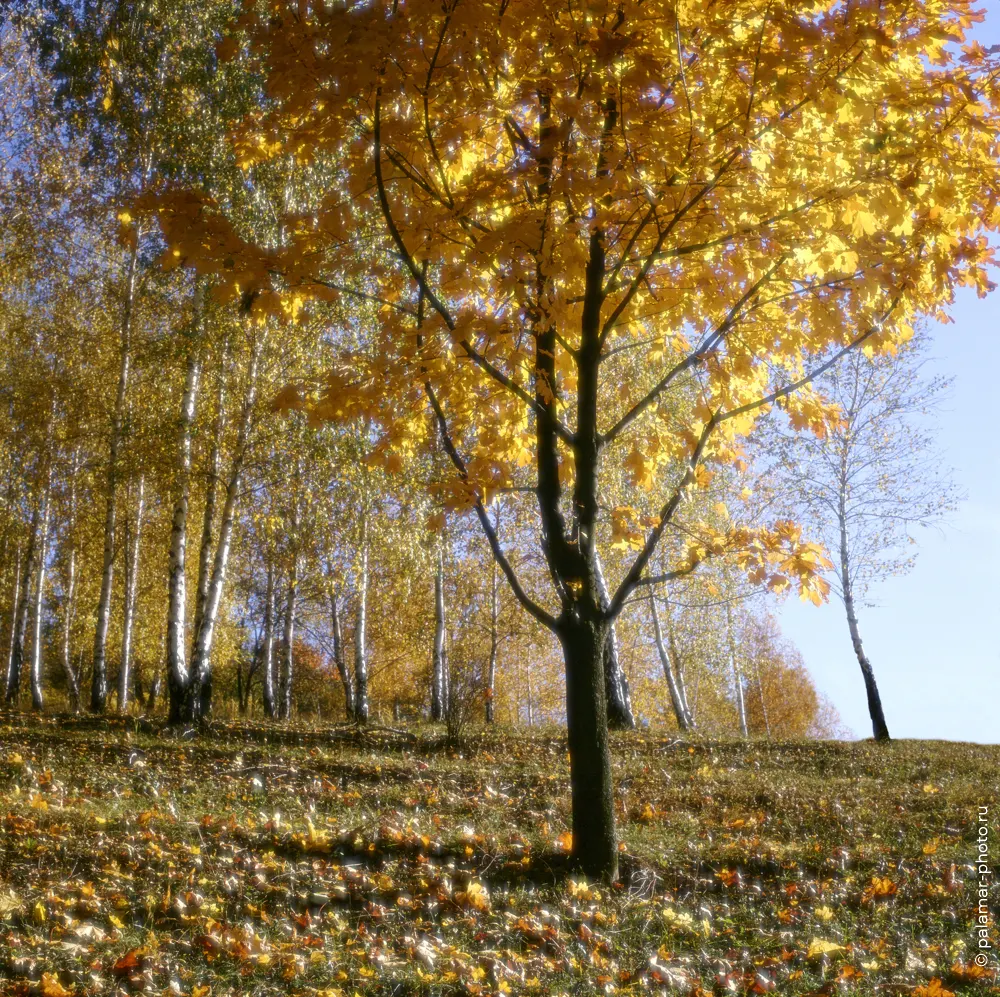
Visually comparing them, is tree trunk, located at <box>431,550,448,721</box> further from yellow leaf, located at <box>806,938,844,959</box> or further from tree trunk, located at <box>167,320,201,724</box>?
yellow leaf, located at <box>806,938,844,959</box>

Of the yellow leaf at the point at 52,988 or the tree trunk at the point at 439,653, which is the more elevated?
the tree trunk at the point at 439,653

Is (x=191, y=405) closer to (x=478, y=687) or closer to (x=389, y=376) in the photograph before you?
(x=478, y=687)

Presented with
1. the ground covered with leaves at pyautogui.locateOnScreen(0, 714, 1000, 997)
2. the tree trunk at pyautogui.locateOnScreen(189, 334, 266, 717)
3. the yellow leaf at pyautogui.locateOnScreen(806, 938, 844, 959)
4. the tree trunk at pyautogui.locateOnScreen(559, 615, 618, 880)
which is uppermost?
the tree trunk at pyautogui.locateOnScreen(189, 334, 266, 717)

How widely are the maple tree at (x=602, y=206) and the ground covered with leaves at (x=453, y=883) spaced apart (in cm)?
76

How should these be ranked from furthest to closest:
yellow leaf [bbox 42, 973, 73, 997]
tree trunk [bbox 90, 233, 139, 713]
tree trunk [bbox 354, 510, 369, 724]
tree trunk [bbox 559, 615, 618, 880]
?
tree trunk [bbox 354, 510, 369, 724]
tree trunk [bbox 90, 233, 139, 713]
tree trunk [bbox 559, 615, 618, 880]
yellow leaf [bbox 42, 973, 73, 997]

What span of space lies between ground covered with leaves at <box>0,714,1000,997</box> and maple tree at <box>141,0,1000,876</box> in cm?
76

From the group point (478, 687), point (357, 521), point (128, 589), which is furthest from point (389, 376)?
point (128, 589)

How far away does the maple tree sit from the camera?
3705 mm

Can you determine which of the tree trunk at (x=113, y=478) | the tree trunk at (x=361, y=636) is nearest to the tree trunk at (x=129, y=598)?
the tree trunk at (x=113, y=478)

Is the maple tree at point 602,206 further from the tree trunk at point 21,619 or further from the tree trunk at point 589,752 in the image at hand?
the tree trunk at point 21,619

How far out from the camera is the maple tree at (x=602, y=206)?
371 cm

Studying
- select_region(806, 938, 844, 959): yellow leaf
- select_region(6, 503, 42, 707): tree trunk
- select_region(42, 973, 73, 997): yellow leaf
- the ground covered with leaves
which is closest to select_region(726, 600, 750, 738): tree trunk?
the ground covered with leaves

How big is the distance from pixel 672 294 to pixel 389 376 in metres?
1.76

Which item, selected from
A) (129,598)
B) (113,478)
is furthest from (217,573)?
(129,598)
